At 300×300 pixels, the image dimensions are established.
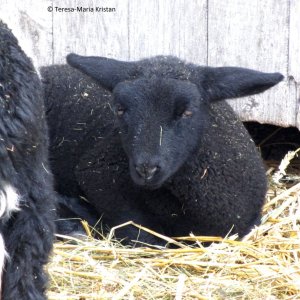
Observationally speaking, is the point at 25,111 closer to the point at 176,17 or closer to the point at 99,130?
the point at 99,130

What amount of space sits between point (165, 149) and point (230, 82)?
0.71 m

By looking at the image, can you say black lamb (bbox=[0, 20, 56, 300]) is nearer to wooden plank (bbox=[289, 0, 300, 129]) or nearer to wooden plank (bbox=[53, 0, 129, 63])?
wooden plank (bbox=[53, 0, 129, 63])

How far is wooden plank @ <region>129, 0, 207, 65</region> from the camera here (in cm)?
634

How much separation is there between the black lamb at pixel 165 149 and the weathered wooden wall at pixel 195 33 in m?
0.52

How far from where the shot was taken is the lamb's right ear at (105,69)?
5672 millimetres

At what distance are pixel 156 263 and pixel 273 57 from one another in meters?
2.09

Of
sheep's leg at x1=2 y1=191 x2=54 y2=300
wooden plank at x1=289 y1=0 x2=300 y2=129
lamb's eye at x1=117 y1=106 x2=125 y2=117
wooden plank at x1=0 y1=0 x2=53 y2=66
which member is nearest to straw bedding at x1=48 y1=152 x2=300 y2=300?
sheep's leg at x1=2 y1=191 x2=54 y2=300

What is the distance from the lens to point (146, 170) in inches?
202

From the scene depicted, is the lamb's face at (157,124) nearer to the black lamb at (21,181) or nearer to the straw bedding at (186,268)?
the straw bedding at (186,268)

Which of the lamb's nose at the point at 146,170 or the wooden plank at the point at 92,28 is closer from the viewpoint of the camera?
the lamb's nose at the point at 146,170

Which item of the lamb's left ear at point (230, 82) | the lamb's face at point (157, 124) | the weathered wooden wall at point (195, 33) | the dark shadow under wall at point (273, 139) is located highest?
the weathered wooden wall at point (195, 33)

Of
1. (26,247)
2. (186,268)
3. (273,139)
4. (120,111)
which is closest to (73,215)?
(120,111)

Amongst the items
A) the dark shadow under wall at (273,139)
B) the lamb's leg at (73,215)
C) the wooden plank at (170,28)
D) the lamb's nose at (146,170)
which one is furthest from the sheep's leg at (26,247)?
the dark shadow under wall at (273,139)

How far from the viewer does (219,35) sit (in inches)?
250
